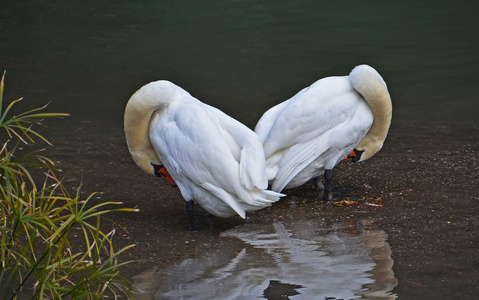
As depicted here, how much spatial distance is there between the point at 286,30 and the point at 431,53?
141 inches

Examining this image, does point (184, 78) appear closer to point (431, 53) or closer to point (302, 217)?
point (431, 53)

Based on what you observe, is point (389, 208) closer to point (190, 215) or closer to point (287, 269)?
point (287, 269)

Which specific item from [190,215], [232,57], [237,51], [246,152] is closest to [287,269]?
[246,152]

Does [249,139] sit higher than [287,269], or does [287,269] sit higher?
[249,139]

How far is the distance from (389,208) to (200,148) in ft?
5.98

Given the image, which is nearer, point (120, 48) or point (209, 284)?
point (209, 284)

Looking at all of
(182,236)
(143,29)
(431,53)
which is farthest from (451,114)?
(143,29)

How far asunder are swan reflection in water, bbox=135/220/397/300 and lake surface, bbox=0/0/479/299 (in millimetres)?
43

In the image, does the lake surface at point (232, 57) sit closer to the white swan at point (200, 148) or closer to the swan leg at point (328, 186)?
the white swan at point (200, 148)

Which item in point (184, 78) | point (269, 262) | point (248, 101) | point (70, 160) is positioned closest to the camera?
point (269, 262)

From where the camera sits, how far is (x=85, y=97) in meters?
11.5

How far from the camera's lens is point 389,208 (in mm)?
6652

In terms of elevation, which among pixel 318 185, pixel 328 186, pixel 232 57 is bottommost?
pixel 318 185

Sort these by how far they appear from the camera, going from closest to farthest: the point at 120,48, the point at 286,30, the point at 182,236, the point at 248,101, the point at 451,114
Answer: the point at 182,236 → the point at 451,114 → the point at 248,101 → the point at 120,48 → the point at 286,30
